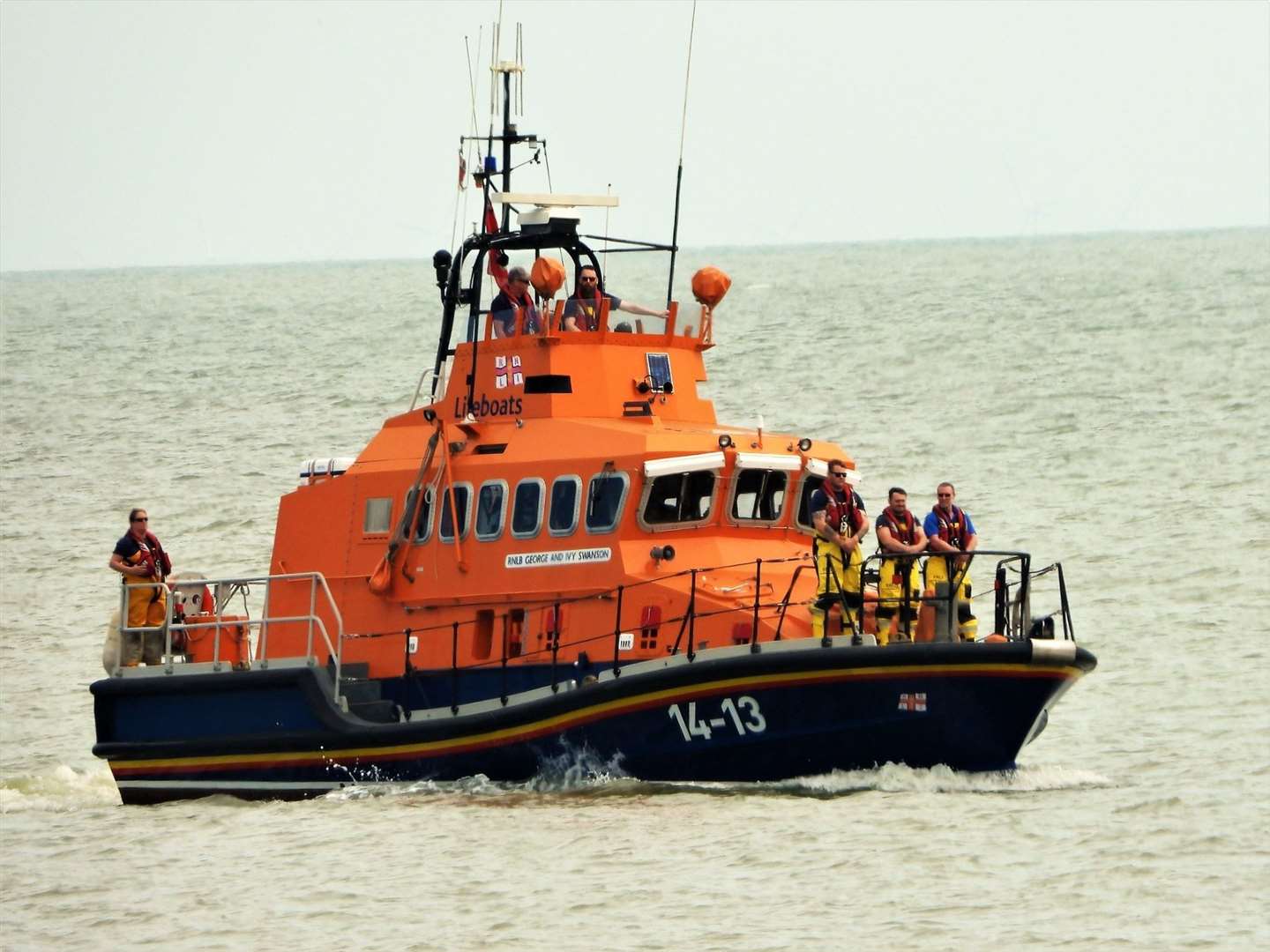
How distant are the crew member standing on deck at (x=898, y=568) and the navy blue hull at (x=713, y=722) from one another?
0.42 meters

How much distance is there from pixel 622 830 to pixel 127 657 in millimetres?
4815

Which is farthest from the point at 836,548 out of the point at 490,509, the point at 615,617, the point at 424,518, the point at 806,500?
the point at 424,518

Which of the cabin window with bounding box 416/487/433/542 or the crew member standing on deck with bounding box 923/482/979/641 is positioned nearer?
the crew member standing on deck with bounding box 923/482/979/641

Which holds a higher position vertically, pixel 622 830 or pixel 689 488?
pixel 689 488

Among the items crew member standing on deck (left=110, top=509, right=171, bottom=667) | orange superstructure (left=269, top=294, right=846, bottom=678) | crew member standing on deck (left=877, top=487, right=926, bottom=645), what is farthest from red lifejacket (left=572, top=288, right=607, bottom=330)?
crew member standing on deck (left=110, top=509, right=171, bottom=667)

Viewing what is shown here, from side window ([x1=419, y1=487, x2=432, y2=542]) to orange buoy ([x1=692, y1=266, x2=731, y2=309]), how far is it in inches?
97.0

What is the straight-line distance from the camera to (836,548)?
15.5 metres

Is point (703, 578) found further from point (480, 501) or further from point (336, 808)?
point (336, 808)

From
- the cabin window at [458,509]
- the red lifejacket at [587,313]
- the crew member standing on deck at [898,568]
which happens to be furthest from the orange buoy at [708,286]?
the crew member standing on deck at [898,568]

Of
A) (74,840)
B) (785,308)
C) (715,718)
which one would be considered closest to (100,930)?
(74,840)

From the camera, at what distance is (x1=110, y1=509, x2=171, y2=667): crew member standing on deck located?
1753 cm

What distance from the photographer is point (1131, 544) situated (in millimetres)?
25719

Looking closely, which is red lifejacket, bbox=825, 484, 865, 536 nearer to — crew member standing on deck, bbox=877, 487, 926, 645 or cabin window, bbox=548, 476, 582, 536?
crew member standing on deck, bbox=877, 487, 926, 645

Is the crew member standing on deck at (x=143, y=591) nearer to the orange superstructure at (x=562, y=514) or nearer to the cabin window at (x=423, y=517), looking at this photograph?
the orange superstructure at (x=562, y=514)
